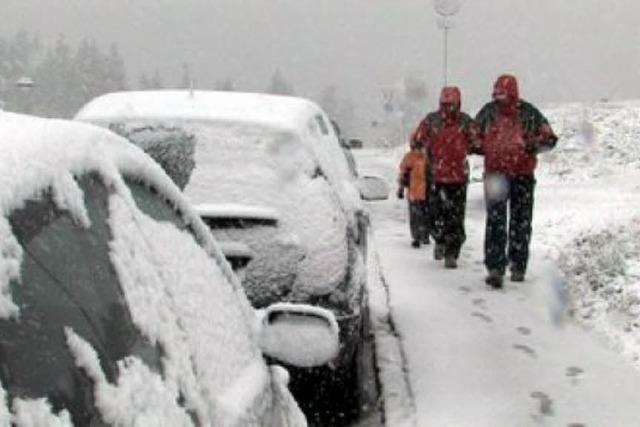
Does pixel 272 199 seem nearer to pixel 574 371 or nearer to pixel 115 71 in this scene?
pixel 574 371

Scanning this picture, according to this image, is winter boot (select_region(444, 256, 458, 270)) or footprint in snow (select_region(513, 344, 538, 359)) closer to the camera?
footprint in snow (select_region(513, 344, 538, 359))

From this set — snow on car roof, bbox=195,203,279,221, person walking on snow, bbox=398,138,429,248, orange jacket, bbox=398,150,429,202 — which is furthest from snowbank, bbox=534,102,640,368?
snow on car roof, bbox=195,203,279,221

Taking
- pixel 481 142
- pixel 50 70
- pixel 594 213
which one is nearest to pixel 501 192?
pixel 481 142

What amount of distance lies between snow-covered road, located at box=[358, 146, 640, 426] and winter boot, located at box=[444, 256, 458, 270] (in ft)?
0.25

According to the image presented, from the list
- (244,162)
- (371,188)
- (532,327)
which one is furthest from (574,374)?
(244,162)

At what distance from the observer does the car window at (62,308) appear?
185 centimetres

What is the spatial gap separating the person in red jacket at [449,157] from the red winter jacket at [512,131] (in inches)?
16.0

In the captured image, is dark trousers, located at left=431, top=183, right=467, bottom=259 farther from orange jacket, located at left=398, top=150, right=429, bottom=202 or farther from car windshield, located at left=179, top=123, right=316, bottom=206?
car windshield, located at left=179, top=123, right=316, bottom=206

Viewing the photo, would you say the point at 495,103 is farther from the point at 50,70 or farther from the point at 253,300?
the point at 50,70

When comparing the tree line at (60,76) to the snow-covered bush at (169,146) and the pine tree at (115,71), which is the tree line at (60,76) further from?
the snow-covered bush at (169,146)

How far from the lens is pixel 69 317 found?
2.06m

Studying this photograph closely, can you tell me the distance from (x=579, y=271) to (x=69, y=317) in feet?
31.1

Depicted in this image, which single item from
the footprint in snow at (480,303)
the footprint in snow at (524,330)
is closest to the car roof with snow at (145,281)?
the footprint in snow at (524,330)

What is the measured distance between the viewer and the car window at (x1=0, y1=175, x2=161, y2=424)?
72.8 inches
